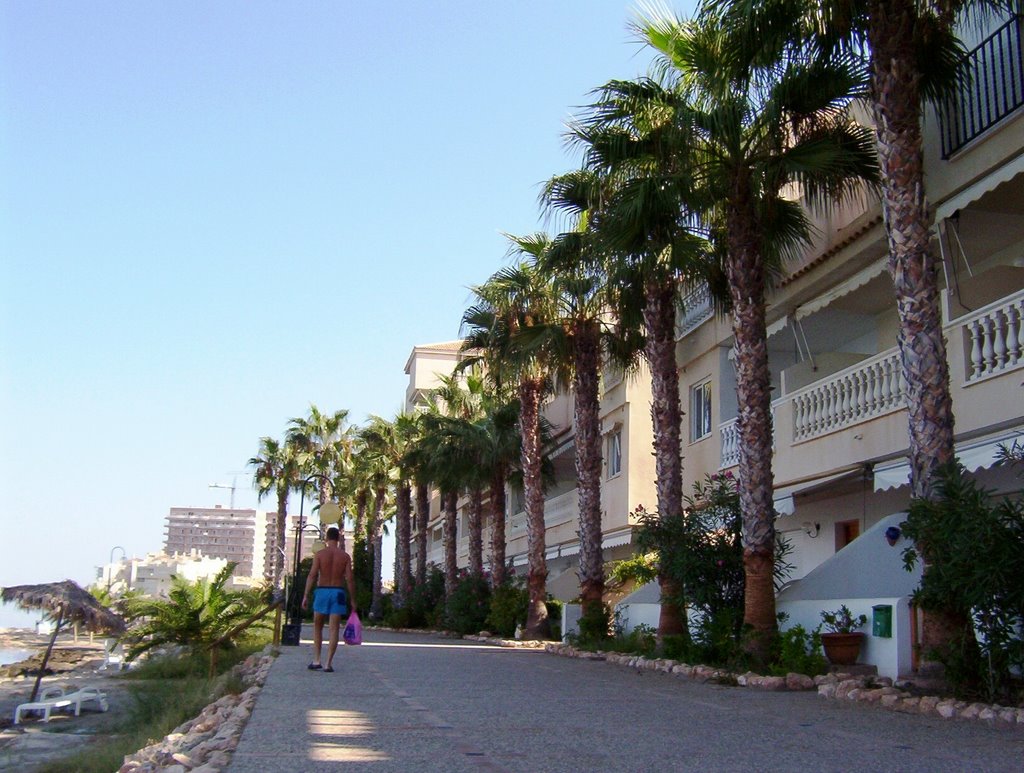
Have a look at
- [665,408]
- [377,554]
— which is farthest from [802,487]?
[377,554]

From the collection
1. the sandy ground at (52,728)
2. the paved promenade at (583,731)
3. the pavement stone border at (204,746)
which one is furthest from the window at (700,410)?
the pavement stone border at (204,746)

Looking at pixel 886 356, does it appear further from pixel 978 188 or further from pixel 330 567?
pixel 330 567

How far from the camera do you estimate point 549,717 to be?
8875mm

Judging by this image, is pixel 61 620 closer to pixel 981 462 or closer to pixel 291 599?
pixel 291 599

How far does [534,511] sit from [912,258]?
1728 centimetres

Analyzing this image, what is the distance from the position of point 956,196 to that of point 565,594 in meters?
22.0

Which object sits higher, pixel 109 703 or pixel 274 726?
pixel 274 726

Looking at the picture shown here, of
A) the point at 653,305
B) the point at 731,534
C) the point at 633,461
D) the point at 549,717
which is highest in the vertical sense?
the point at 653,305

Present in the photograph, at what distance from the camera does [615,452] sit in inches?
1163

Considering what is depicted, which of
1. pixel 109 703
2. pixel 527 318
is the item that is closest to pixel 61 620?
pixel 109 703

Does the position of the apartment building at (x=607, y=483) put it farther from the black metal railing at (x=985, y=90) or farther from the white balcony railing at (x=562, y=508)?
the black metal railing at (x=985, y=90)

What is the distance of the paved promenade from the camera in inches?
251

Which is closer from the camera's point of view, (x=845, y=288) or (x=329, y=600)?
(x=329, y=600)

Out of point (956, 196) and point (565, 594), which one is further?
point (565, 594)
